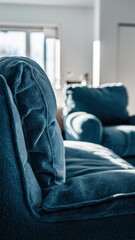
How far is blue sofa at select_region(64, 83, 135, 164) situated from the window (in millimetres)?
3248

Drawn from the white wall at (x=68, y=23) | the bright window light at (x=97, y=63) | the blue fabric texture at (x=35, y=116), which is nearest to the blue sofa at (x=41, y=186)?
the blue fabric texture at (x=35, y=116)

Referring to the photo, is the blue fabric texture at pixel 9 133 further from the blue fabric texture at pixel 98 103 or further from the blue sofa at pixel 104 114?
the blue fabric texture at pixel 98 103

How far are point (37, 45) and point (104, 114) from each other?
3.74 m

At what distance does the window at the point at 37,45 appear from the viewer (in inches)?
246

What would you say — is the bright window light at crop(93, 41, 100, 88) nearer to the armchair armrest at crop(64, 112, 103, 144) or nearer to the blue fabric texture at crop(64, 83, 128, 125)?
the blue fabric texture at crop(64, 83, 128, 125)

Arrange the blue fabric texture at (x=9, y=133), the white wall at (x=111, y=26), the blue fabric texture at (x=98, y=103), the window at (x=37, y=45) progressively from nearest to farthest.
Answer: the blue fabric texture at (x=9, y=133) < the blue fabric texture at (x=98, y=103) < the white wall at (x=111, y=26) < the window at (x=37, y=45)

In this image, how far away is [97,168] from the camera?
1.34m

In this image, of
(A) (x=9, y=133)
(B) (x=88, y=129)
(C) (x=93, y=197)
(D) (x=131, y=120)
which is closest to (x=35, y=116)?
(A) (x=9, y=133)

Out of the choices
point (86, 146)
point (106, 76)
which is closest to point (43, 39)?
point (106, 76)

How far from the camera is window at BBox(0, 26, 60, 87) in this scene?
246 inches

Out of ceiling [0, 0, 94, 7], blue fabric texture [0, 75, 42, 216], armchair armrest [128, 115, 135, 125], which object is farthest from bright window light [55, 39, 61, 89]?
blue fabric texture [0, 75, 42, 216]

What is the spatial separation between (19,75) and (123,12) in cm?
473

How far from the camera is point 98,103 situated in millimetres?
3102

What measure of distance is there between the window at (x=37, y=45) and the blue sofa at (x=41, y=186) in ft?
18.2
